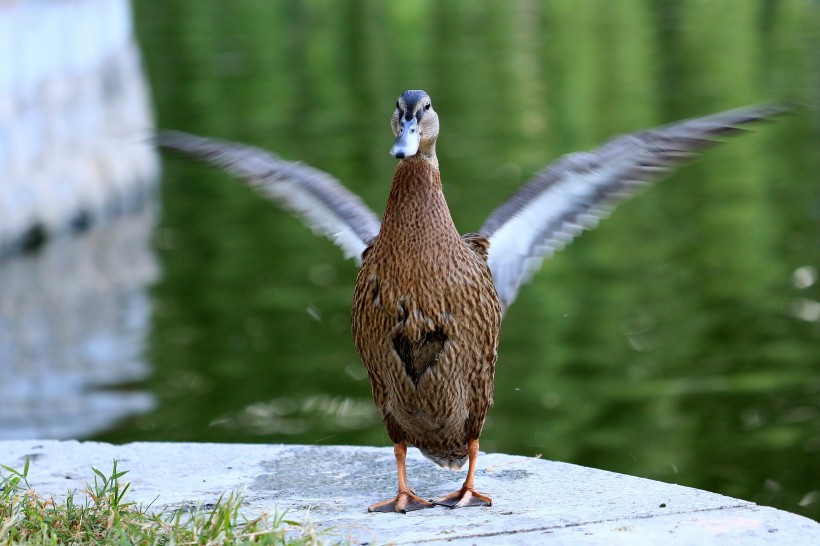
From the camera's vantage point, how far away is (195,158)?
511 cm

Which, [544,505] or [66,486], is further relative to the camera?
[66,486]

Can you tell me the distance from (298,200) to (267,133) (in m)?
16.4

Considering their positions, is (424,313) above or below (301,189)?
below

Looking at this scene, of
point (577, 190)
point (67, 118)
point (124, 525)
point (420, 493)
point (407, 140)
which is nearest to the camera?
point (124, 525)

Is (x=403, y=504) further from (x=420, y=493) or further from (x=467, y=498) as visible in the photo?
(x=420, y=493)

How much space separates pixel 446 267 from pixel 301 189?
102cm

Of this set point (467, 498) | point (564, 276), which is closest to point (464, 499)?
point (467, 498)

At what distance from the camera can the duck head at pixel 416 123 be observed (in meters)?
4.29

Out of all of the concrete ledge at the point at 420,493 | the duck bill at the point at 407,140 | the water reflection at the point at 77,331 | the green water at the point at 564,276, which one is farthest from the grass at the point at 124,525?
the water reflection at the point at 77,331

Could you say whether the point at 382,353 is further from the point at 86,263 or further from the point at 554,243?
the point at 86,263

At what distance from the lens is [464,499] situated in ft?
14.4

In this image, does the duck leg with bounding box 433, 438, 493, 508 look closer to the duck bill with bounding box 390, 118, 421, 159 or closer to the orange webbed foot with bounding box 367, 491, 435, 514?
the orange webbed foot with bounding box 367, 491, 435, 514

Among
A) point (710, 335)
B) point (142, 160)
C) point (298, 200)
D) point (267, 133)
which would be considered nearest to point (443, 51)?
point (267, 133)

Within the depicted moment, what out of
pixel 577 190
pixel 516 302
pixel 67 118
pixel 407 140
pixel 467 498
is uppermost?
pixel 407 140
